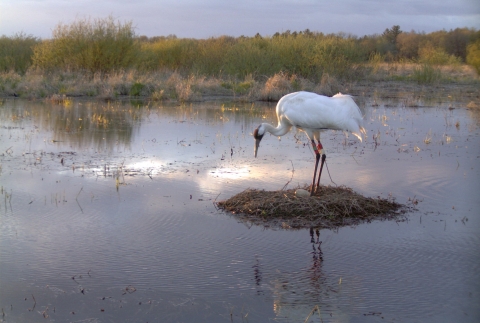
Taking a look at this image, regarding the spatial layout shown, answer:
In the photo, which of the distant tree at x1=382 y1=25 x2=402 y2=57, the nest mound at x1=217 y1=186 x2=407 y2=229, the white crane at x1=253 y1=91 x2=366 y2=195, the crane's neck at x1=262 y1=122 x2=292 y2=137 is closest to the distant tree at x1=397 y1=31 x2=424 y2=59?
the distant tree at x1=382 y1=25 x2=402 y2=57

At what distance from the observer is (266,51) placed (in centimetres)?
2981

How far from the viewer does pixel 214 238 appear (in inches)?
259

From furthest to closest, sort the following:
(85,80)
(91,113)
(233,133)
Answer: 1. (85,80)
2. (91,113)
3. (233,133)

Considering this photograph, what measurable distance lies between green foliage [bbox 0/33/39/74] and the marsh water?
746 inches

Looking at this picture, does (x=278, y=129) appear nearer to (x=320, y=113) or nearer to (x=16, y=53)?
(x=320, y=113)

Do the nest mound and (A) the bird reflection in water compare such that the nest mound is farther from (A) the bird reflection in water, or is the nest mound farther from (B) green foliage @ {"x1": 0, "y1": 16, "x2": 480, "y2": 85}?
(B) green foliage @ {"x1": 0, "y1": 16, "x2": 480, "y2": 85}

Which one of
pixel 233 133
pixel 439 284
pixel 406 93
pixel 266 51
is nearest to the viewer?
pixel 439 284

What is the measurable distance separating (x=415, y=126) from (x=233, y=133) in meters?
5.04

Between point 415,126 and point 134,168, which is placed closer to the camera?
point 134,168

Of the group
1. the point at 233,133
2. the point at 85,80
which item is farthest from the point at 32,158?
the point at 85,80

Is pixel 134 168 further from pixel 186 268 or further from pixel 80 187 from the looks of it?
pixel 186 268

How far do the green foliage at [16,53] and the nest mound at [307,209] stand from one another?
25.0m

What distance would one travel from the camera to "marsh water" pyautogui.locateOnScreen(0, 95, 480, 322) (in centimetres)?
493

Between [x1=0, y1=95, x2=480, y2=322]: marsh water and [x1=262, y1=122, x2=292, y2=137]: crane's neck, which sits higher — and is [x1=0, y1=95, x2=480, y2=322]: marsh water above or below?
below
